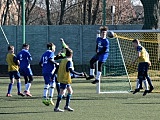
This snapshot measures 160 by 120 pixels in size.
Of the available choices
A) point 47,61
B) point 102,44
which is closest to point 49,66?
point 47,61

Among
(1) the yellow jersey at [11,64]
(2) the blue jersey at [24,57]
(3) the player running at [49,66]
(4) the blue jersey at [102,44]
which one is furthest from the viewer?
(1) the yellow jersey at [11,64]

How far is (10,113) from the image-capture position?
53.9 feet

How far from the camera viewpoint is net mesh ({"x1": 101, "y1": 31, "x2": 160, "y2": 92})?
28194mm

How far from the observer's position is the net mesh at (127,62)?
92.5 ft

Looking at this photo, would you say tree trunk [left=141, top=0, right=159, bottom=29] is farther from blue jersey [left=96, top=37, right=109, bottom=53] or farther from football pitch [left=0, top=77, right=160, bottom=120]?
blue jersey [left=96, top=37, right=109, bottom=53]

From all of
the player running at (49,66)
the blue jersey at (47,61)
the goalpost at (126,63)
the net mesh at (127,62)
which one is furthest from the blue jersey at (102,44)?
the net mesh at (127,62)

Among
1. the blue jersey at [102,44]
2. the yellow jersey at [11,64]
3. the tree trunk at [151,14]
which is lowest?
the yellow jersey at [11,64]

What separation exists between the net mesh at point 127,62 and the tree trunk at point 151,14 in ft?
15.0

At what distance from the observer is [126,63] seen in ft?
101

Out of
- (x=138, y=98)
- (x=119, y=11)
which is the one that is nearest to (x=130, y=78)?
(x=138, y=98)

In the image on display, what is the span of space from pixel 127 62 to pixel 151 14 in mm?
7296

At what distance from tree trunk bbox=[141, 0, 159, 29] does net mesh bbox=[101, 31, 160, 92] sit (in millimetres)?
4561

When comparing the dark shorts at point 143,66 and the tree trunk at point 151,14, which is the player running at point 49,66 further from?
A: the tree trunk at point 151,14

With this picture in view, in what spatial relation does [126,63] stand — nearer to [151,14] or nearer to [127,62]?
[127,62]
